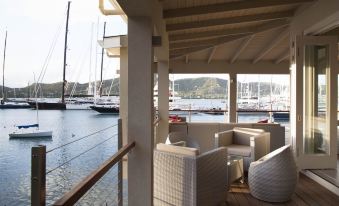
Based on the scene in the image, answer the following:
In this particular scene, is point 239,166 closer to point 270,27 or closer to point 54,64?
point 270,27

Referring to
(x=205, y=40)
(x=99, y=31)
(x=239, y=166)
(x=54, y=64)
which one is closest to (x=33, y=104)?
(x=54, y=64)

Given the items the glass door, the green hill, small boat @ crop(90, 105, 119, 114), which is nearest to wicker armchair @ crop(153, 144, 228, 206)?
the glass door

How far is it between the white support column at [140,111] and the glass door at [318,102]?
9.75ft

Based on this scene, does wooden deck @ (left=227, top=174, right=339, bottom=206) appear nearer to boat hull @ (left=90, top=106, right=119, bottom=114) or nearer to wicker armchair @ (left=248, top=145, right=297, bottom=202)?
wicker armchair @ (left=248, top=145, right=297, bottom=202)

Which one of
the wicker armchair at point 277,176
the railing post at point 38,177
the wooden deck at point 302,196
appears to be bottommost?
the wooden deck at point 302,196

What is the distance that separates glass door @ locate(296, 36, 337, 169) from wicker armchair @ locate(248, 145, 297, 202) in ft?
4.76

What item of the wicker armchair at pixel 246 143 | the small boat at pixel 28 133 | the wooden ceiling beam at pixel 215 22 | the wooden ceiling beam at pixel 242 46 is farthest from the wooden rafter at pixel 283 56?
the small boat at pixel 28 133

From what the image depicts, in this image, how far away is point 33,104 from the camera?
3394 cm

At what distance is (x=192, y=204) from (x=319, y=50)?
125 inches

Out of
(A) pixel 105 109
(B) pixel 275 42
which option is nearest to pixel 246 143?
(B) pixel 275 42

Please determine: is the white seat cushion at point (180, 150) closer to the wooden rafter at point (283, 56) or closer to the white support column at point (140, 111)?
the white support column at point (140, 111)

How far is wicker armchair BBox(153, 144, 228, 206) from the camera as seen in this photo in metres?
2.89

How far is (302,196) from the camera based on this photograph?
144 inches

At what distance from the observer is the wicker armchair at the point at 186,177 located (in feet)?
9.48
